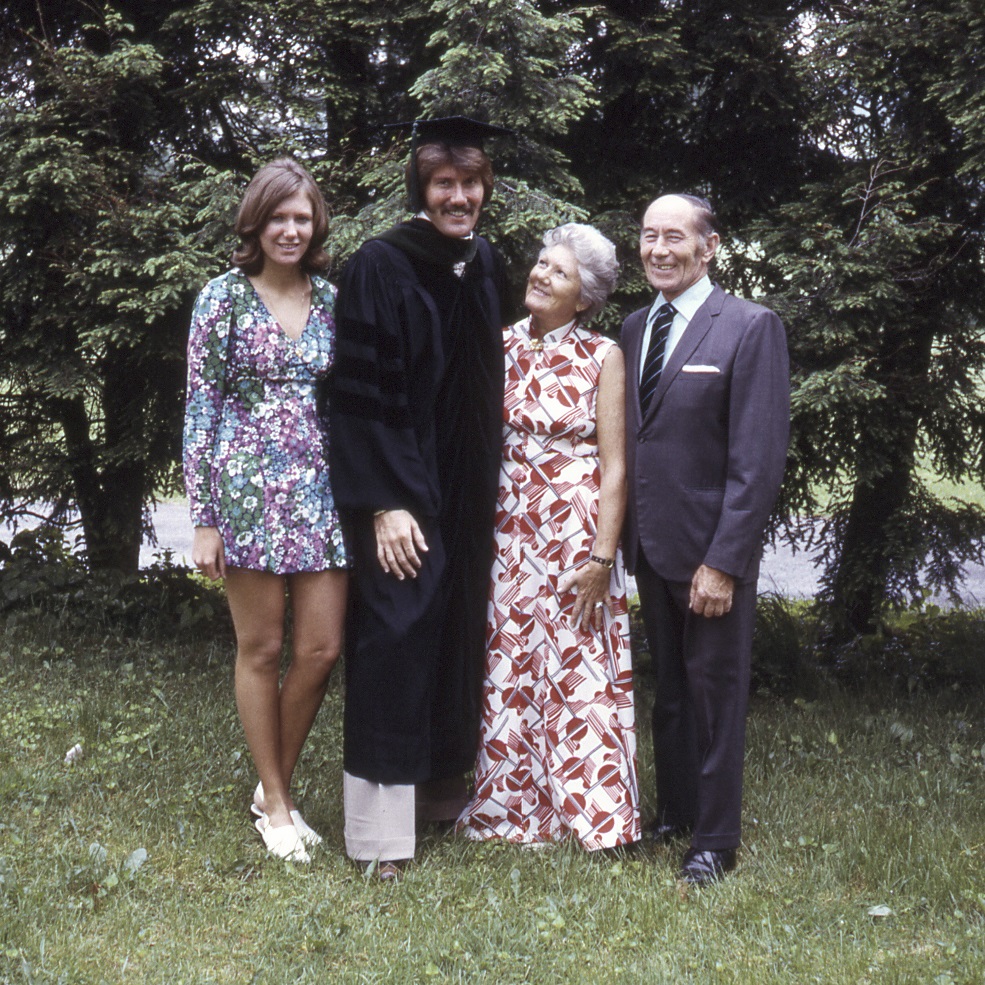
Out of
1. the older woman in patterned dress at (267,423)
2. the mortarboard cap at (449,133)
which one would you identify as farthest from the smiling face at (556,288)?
the older woman in patterned dress at (267,423)

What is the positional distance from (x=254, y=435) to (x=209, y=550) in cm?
38

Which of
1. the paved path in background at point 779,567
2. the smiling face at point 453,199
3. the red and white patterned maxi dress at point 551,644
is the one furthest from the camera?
the paved path in background at point 779,567

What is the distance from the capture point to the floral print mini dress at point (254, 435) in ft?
11.6

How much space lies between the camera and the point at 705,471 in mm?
3510

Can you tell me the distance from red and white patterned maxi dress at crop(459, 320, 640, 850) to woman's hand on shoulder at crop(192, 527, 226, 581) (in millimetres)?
915

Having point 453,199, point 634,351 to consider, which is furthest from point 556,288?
point 453,199

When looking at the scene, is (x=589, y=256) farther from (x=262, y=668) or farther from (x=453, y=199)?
(x=262, y=668)

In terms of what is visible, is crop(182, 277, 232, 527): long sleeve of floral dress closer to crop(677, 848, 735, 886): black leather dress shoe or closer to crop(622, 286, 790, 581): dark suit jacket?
crop(622, 286, 790, 581): dark suit jacket

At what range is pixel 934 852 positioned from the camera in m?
3.72

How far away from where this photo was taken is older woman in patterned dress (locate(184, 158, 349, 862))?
3543mm

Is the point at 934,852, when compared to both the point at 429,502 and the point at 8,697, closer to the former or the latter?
the point at 429,502

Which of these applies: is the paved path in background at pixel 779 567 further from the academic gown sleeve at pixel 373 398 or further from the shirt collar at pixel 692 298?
the academic gown sleeve at pixel 373 398

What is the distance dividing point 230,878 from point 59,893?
1.62 ft

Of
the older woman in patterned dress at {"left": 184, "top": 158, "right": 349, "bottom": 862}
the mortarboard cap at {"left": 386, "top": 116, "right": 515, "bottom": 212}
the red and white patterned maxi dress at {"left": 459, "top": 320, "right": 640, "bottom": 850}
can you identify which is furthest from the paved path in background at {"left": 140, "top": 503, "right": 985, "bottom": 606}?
the mortarboard cap at {"left": 386, "top": 116, "right": 515, "bottom": 212}
